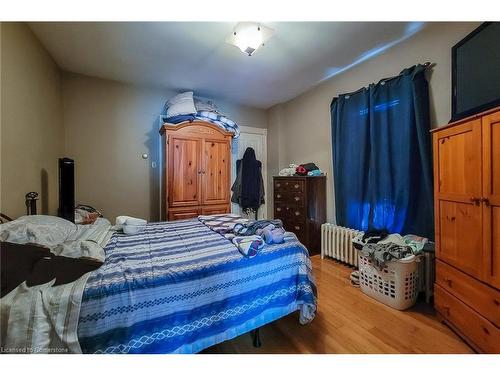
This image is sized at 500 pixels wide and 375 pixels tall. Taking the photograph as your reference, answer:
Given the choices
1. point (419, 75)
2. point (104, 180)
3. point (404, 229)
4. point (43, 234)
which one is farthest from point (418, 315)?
point (104, 180)

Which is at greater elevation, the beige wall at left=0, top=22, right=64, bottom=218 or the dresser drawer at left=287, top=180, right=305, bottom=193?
the beige wall at left=0, top=22, right=64, bottom=218

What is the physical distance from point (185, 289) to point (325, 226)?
2.22 meters

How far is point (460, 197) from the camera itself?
4.63 ft

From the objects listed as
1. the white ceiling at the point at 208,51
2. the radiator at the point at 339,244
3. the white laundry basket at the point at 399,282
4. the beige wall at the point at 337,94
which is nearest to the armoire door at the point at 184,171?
the white ceiling at the point at 208,51

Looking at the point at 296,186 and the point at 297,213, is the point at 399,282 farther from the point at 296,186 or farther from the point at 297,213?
the point at 296,186

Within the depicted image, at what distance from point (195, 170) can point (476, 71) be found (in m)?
2.82

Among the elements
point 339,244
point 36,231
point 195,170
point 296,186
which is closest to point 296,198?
point 296,186

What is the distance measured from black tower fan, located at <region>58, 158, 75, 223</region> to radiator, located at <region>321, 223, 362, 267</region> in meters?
2.89

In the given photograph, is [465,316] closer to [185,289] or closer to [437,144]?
[437,144]

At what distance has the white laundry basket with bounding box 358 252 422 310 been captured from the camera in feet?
5.79

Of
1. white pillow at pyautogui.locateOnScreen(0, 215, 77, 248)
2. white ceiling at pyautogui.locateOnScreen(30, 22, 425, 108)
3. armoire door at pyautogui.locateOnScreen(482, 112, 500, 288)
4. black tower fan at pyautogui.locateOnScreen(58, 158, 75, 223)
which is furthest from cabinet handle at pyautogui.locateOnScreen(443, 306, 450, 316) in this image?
black tower fan at pyautogui.locateOnScreen(58, 158, 75, 223)

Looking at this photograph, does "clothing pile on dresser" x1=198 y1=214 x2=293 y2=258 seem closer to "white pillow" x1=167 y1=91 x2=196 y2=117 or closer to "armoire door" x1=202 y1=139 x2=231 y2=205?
"armoire door" x1=202 y1=139 x2=231 y2=205

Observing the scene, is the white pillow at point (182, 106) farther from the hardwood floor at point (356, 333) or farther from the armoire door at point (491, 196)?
the armoire door at point (491, 196)

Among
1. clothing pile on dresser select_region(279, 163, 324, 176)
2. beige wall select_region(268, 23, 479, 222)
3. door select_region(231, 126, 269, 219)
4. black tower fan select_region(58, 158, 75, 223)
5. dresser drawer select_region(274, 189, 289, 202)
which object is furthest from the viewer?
door select_region(231, 126, 269, 219)
